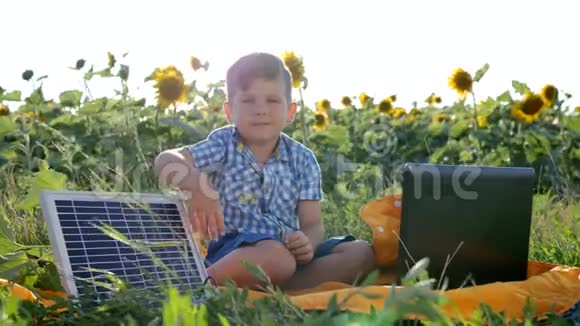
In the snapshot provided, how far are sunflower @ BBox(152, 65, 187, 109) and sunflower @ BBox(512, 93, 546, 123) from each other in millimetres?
2200

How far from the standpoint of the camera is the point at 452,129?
19.7 ft

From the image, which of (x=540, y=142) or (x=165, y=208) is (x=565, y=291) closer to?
(x=165, y=208)

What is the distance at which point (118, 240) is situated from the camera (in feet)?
6.86

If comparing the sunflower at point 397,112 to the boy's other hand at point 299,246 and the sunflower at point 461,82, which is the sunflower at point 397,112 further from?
the boy's other hand at point 299,246

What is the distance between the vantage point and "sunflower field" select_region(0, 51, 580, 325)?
2262mm

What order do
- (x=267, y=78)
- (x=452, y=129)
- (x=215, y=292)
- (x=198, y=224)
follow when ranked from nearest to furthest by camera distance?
(x=215, y=292), (x=198, y=224), (x=267, y=78), (x=452, y=129)

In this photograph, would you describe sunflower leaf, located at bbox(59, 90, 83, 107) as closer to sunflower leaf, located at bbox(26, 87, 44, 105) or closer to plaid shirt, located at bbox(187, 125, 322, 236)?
sunflower leaf, located at bbox(26, 87, 44, 105)

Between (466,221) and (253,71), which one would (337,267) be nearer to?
(466,221)

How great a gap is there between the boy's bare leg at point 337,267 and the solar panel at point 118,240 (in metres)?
0.47

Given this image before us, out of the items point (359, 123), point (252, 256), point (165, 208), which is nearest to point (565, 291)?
point (252, 256)

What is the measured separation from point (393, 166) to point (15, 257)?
12.3 feet

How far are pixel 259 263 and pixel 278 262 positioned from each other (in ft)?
0.18

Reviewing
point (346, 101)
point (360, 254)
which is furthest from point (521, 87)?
point (360, 254)

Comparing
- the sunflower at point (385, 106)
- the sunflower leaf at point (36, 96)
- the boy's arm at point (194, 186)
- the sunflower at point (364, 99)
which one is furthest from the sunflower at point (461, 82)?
the boy's arm at point (194, 186)
